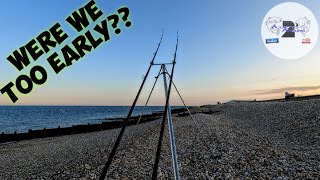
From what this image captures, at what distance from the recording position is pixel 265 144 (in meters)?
20.8

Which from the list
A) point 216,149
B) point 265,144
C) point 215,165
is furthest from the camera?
point 265,144

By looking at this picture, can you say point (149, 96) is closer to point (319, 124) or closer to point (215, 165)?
point (215, 165)

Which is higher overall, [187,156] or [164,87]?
[164,87]

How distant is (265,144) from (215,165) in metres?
6.81

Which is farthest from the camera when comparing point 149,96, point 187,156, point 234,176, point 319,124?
point 319,124

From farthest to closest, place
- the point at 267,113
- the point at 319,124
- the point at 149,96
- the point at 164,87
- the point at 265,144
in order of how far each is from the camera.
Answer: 1. the point at 267,113
2. the point at 319,124
3. the point at 265,144
4. the point at 149,96
5. the point at 164,87

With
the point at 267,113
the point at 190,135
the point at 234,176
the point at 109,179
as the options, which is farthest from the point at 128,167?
the point at 267,113

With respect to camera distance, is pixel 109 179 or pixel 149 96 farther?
pixel 109 179

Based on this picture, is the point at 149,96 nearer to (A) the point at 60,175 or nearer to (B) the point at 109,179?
(B) the point at 109,179

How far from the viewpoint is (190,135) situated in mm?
23453

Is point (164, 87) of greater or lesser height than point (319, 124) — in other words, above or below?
above

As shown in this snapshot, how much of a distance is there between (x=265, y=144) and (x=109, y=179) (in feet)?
36.5

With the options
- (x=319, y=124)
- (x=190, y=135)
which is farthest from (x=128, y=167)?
(x=319, y=124)

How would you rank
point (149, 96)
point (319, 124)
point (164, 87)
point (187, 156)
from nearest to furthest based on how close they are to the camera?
point (164, 87)
point (149, 96)
point (187, 156)
point (319, 124)
